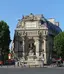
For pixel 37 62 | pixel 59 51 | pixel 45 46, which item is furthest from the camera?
pixel 45 46

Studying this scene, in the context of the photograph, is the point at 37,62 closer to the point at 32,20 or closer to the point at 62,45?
the point at 62,45

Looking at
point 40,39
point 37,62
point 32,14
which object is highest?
point 32,14

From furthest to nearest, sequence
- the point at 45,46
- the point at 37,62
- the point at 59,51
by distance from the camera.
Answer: the point at 45,46 < the point at 59,51 < the point at 37,62

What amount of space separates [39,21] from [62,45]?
3047 centimetres

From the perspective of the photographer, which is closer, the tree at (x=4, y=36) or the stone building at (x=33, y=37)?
the tree at (x=4, y=36)

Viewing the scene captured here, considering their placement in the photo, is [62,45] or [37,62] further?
[62,45]

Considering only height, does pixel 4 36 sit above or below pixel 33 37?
below

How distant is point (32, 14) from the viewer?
538ft

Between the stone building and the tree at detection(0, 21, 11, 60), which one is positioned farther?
the stone building

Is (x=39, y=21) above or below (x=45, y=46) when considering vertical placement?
above

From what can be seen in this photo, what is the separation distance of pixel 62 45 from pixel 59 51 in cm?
245

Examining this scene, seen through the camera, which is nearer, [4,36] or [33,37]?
[4,36]

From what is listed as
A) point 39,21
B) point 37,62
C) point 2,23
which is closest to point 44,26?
point 39,21

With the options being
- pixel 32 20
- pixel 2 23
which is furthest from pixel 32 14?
pixel 2 23
